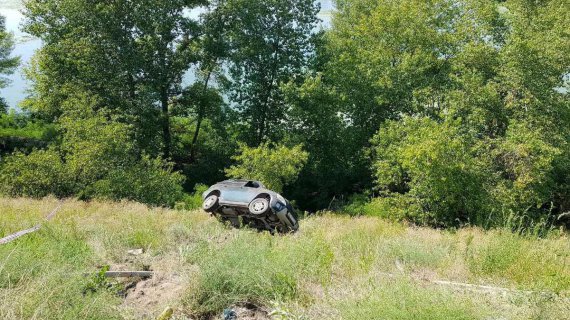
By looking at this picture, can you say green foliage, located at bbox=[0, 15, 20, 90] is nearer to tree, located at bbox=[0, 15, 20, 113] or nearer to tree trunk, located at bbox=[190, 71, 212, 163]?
tree, located at bbox=[0, 15, 20, 113]

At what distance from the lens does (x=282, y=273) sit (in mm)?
5312

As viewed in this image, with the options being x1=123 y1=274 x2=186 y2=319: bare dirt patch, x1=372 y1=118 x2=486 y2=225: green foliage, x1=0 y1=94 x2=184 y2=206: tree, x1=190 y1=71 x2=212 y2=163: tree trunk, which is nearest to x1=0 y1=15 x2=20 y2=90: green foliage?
x1=190 y1=71 x2=212 y2=163: tree trunk

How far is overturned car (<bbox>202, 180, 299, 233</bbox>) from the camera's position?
8.12 meters

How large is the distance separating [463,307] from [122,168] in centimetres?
1741

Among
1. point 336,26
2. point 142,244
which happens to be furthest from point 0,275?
point 336,26

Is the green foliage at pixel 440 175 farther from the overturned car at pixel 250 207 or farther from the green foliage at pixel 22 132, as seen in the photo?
the green foliage at pixel 22 132

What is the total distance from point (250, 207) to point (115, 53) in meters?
18.7

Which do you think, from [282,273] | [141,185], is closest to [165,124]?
[141,185]

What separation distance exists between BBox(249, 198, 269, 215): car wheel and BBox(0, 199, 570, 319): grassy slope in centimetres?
47

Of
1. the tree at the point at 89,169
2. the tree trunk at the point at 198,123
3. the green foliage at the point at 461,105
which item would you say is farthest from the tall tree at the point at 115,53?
the green foliage at the point at 461,105

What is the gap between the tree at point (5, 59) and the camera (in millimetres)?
29312

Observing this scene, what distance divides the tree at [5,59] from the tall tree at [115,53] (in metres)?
5.34

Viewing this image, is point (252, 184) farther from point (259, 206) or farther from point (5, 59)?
point (5, 59)

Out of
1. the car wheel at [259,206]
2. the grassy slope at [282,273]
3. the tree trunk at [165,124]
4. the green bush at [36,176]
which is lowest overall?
the green bush at [36,176]
